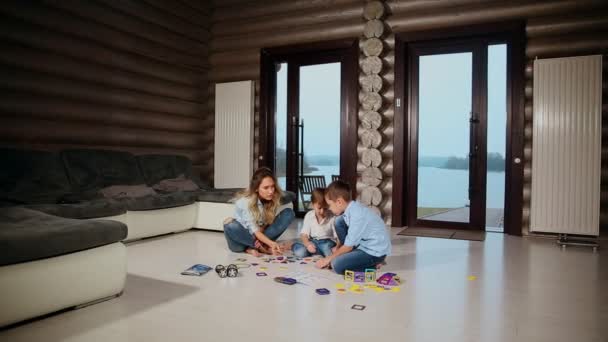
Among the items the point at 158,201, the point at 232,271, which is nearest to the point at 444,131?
the point at 158,201

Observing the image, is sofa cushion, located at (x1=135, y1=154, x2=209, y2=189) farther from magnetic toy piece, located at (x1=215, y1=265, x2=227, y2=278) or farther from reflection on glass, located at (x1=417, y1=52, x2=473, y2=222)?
reflection on glass, located at (x1=417, y1=52, x2=473, y2=222)

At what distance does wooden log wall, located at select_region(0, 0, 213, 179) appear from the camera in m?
4.91

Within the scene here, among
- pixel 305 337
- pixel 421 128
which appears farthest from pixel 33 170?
pixel 421 128

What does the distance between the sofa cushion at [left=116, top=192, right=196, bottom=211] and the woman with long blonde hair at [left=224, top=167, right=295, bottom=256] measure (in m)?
1.06

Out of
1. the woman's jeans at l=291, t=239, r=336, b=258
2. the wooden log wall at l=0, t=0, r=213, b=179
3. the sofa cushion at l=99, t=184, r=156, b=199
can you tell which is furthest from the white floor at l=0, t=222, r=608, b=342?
the wooden log wall at l=0, t=0, r=213, b=179

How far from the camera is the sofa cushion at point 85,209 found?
4016mm

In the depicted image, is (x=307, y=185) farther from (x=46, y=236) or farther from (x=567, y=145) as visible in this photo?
(x=46, y=236)

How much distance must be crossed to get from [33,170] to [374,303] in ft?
12.0

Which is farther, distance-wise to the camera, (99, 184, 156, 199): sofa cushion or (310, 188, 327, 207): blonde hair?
(99, 184, 156, 199): sofa cushion

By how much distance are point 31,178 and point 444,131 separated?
4.83 meters

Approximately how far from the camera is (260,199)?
4.39m

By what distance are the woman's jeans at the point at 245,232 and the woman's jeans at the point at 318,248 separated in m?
0.29

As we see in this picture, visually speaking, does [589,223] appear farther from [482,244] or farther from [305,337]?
[305,337]

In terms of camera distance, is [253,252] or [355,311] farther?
[253,252]
